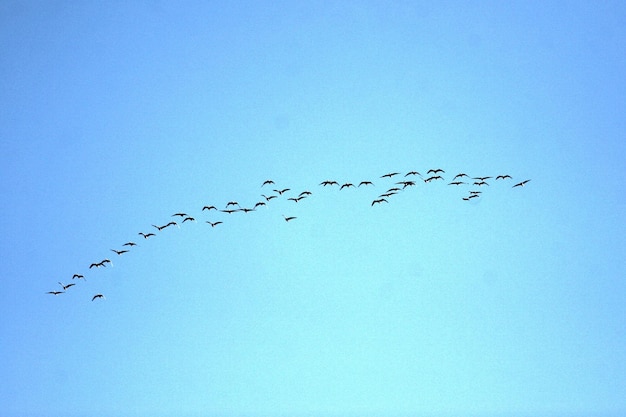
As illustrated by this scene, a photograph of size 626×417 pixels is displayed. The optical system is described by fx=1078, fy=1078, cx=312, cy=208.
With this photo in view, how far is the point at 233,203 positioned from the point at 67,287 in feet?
93.6

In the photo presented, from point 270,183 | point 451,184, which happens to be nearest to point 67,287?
point 270,183

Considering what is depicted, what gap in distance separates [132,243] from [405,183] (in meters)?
40.5

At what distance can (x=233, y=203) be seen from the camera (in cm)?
15738

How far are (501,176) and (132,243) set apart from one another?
54.6m

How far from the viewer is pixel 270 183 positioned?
156m

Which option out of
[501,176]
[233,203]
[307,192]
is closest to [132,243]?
[233,203]

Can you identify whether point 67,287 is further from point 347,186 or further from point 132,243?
point 347,186

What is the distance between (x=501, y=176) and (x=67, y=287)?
2622 inches

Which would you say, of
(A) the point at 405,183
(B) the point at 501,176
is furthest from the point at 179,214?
(B) the point at 501,176

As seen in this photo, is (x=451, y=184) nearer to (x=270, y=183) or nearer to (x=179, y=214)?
(x=270, y=183)

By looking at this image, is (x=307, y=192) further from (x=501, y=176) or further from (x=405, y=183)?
(x=501, y=176)

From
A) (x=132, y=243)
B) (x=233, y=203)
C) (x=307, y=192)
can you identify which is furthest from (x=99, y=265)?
(x=307, y=192)

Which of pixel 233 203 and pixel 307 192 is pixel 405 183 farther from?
pixel 233 203

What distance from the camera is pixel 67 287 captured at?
161750 millimetres
